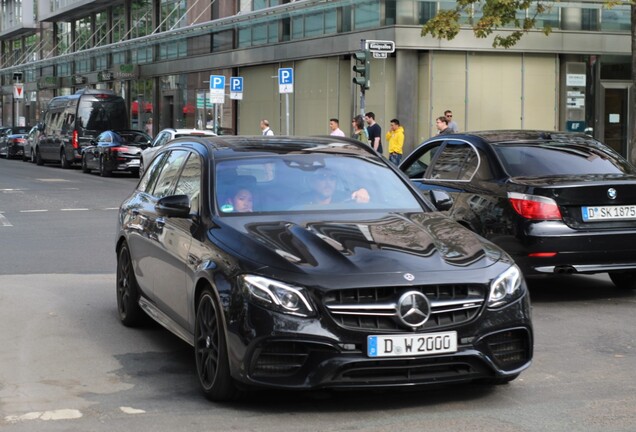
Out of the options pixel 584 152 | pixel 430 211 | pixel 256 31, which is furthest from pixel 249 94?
pixel 430 211

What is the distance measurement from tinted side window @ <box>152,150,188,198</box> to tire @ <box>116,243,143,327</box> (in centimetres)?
71

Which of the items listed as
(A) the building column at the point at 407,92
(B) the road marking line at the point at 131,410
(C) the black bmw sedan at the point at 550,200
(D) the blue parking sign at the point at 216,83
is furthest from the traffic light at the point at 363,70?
(B) the road marking line at the point at 131,410

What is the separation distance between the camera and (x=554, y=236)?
32.0 feet

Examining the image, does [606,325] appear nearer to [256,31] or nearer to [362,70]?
[362,70]

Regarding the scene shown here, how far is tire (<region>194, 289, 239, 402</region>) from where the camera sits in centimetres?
609

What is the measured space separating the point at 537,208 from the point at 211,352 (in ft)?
14.6

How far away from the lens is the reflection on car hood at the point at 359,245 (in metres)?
5.95

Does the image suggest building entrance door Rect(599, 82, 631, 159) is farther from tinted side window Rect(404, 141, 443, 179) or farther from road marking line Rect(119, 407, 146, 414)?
road marking line Rect(119, 407, 146, 414)

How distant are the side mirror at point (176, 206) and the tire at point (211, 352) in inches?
31.7

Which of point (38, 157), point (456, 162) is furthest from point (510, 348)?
point (38, 157)

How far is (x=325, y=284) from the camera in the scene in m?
5.76

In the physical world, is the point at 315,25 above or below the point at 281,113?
above

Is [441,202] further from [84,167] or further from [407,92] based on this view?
[84,167]

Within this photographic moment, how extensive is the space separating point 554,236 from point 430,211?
2.71m
